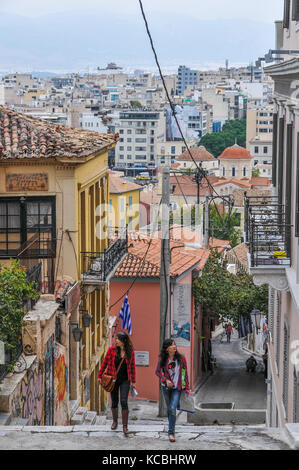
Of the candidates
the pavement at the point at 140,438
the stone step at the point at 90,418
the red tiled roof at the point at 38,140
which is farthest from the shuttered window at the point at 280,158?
the pavement at the point at 140,438

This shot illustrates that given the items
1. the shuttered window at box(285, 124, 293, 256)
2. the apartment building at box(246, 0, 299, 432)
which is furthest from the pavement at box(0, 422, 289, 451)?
the shuttered window at box(285, 124, 293, 256)

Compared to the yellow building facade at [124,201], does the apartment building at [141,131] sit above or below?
above

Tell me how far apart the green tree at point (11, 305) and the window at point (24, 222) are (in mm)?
5571

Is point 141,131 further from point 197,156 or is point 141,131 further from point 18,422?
point 18,422

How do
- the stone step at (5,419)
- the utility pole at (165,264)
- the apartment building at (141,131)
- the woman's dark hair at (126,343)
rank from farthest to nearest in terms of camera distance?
the apartment building at (141,131) < the utility pole at (165,264) < the stone step at (5,419) < the woman's dark hair at (126,343)

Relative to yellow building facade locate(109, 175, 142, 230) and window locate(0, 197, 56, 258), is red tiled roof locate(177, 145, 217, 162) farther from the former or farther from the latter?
window locate(0, 197, 56, 258)

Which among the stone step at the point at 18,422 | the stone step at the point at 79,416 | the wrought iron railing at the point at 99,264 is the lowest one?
the stone step at the point at 79,416

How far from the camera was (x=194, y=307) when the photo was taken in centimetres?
2936

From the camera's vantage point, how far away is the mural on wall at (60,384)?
15.3m

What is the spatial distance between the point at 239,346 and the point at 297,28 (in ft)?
103

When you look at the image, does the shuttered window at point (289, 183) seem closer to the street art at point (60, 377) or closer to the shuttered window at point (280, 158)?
the shuttered window at point (280, 158)

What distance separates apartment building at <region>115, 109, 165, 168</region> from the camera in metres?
193

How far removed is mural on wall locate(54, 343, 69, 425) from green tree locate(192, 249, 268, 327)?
13.4 m

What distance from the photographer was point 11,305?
11203mm
